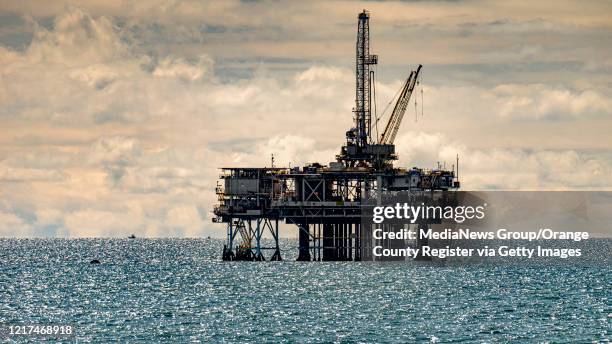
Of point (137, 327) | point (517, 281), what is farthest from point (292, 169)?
point (137, 327)

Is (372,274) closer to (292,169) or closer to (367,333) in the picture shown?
(292,169)

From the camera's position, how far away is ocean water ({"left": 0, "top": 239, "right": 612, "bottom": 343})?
96.2m

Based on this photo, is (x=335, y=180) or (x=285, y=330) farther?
(x=335, y=180)

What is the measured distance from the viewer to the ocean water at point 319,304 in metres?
96.2

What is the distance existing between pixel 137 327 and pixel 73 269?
100810 mm

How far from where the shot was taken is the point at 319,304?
391 feet

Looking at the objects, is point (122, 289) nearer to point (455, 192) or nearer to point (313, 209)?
point (313, 209)

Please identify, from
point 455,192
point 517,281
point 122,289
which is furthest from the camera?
point 455,192

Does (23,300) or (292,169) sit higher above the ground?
(292,169)

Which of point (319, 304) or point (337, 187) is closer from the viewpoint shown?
point (319, 304)

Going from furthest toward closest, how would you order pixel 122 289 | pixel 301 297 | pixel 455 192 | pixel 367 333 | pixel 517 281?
pixel 455 192
pixel 517 281
pixel 122 289
pixel 301 297
pixel 367 333

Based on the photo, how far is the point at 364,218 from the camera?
173m

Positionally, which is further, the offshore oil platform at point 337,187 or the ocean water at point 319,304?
the offshore oil platform at point 337,187

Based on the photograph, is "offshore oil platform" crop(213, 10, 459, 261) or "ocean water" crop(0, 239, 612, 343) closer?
"ocean water" crop(0, 239, 612, 343)
